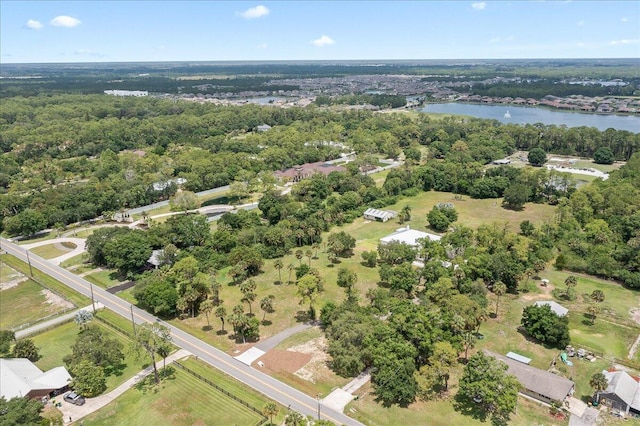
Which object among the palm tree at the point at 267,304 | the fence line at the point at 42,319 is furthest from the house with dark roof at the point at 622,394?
the fence line at the point at 42,319

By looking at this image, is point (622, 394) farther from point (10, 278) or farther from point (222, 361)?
point (10, 278)

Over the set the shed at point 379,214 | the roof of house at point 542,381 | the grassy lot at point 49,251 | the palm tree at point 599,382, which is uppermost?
the shed at point 379,214

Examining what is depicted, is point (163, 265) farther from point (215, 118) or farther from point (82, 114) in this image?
point (82, 114)

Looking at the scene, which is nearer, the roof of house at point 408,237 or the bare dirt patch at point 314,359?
the bare dirt patch at point 314,359

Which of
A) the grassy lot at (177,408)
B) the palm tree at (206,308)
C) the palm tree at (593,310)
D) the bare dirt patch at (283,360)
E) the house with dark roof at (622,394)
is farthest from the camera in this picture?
the palm tree at (593,310)

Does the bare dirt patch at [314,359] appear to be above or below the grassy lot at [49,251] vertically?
below

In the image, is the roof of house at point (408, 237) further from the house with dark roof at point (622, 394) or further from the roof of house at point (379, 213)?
the house with dark roof at point (622, 394)

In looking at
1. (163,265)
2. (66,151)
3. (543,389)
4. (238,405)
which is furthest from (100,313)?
(66,151)

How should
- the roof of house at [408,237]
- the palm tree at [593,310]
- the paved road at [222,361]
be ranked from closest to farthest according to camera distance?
1. the paved road at [222,361]
2. the palm tree at [593,310]
3. the roof of house at [408,237]
